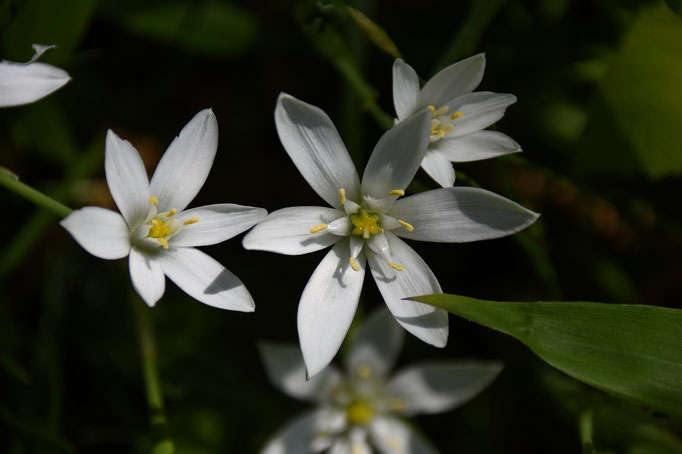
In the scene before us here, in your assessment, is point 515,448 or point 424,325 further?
point 515,448

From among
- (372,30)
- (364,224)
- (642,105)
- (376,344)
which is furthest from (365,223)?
(642,105)

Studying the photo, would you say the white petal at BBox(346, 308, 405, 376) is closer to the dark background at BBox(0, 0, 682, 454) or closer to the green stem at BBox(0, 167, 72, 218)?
the dark background at BBox(0, 0, 682, 454)

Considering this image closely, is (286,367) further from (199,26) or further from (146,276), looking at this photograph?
(199,26)

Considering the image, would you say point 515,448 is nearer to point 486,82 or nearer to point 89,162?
point 486,82

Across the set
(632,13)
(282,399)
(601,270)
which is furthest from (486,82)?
(282,399)

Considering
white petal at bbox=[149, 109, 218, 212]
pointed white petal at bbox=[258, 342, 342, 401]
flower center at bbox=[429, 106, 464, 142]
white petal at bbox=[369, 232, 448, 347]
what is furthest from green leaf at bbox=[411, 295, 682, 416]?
pointed white petal at bbox=[258, 342, 342, 401]

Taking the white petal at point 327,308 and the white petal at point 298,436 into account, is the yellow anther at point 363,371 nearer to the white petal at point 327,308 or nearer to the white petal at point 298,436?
Answer: the white petal at point 298,436
